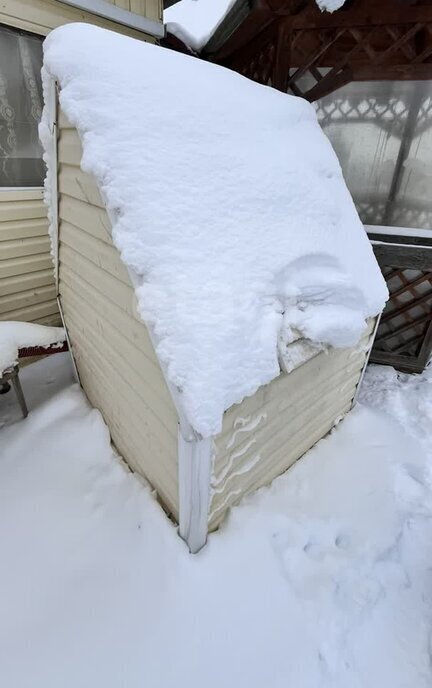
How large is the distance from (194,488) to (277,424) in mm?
675

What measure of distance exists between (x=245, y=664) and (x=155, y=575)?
578 millimetres

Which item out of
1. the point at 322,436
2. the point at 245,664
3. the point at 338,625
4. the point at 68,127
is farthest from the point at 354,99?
the point at 245,664

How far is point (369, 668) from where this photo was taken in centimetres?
153

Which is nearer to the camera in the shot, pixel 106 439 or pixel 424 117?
pixel 106 439

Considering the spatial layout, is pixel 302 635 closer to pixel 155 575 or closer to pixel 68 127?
pixel 155 575

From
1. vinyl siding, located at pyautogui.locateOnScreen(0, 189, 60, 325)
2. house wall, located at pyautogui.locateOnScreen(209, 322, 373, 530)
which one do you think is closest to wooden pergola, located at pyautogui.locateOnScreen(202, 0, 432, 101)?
house wall, located at pyautogui.locateOnScreen(209, 322, 373, 530)

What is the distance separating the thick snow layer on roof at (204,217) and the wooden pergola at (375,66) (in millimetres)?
1861

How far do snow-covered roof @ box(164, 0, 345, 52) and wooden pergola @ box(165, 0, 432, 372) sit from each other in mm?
205

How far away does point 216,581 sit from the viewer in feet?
5.67

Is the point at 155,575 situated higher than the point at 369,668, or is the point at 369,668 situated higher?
the point at 155,575

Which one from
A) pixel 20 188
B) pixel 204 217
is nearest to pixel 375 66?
pixel 204 217

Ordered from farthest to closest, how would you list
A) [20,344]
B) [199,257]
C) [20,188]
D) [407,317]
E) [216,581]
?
1. [407,317]
2. [20,188]
3. [20,344]
4. [216,581]
5. [199,257]

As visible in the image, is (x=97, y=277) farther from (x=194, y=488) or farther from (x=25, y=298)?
(x=25, y=298)

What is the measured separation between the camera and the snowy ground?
1.49 meters
